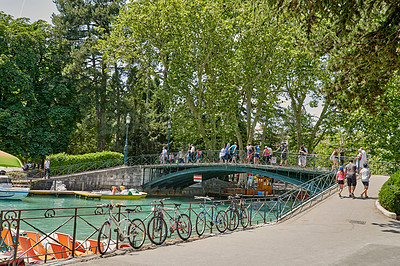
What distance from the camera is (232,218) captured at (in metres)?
11.8

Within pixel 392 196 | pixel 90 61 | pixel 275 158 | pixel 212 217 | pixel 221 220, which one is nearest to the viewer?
pixel 212 217

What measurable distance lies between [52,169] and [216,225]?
26.7 m

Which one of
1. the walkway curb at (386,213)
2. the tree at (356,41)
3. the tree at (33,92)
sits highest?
the tree at (33,92)

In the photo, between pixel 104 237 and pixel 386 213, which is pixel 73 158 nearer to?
pixel 386 213

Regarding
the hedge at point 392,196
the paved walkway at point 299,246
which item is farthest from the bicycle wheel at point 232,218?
the hedge at point 392,196

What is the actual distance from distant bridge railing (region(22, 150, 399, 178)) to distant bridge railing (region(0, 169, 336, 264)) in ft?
10.0

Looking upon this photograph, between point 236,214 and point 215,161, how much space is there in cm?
1903

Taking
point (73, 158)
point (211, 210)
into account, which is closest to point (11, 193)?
point (73, 158)

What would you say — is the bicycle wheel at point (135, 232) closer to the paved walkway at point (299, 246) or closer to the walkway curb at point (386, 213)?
the paved walkway at point (299, 246)

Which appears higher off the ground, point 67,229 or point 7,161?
point 7,161

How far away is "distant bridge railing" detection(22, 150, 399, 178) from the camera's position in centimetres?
2364

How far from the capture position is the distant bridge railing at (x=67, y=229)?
6867mm

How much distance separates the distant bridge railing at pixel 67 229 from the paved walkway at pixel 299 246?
2.94ft

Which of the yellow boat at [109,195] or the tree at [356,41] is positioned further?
the yellow boat at [109,195]
